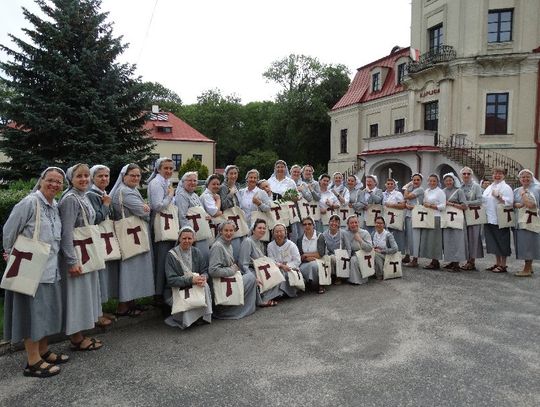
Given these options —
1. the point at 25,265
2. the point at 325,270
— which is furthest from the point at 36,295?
the point at 325,270

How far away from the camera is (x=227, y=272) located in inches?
245

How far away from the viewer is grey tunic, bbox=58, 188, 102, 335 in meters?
4.65

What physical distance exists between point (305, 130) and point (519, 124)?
25.1 m

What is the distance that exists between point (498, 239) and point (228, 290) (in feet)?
20.3

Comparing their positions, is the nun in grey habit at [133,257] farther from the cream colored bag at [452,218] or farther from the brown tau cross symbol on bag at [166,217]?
the cream colored bag at [452,218]

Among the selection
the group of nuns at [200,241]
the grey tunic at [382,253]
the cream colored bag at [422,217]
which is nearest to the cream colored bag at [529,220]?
the group of nuns at [200,241]

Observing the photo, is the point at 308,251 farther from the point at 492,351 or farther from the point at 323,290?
the point at 492,351

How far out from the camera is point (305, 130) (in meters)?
46.6

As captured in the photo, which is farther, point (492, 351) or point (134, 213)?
point (134, 213)

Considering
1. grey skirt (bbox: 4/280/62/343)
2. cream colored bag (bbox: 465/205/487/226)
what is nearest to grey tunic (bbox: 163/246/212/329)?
grey skirt (bbox: 4/280/62/343)

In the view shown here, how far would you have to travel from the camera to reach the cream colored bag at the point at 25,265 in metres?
4.18

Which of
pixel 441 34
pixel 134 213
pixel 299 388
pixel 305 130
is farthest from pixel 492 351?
pixel 305 130

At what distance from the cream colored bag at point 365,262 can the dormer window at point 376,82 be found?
27.4 metres

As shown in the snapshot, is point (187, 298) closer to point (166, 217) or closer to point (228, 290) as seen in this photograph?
point (228, 290)
